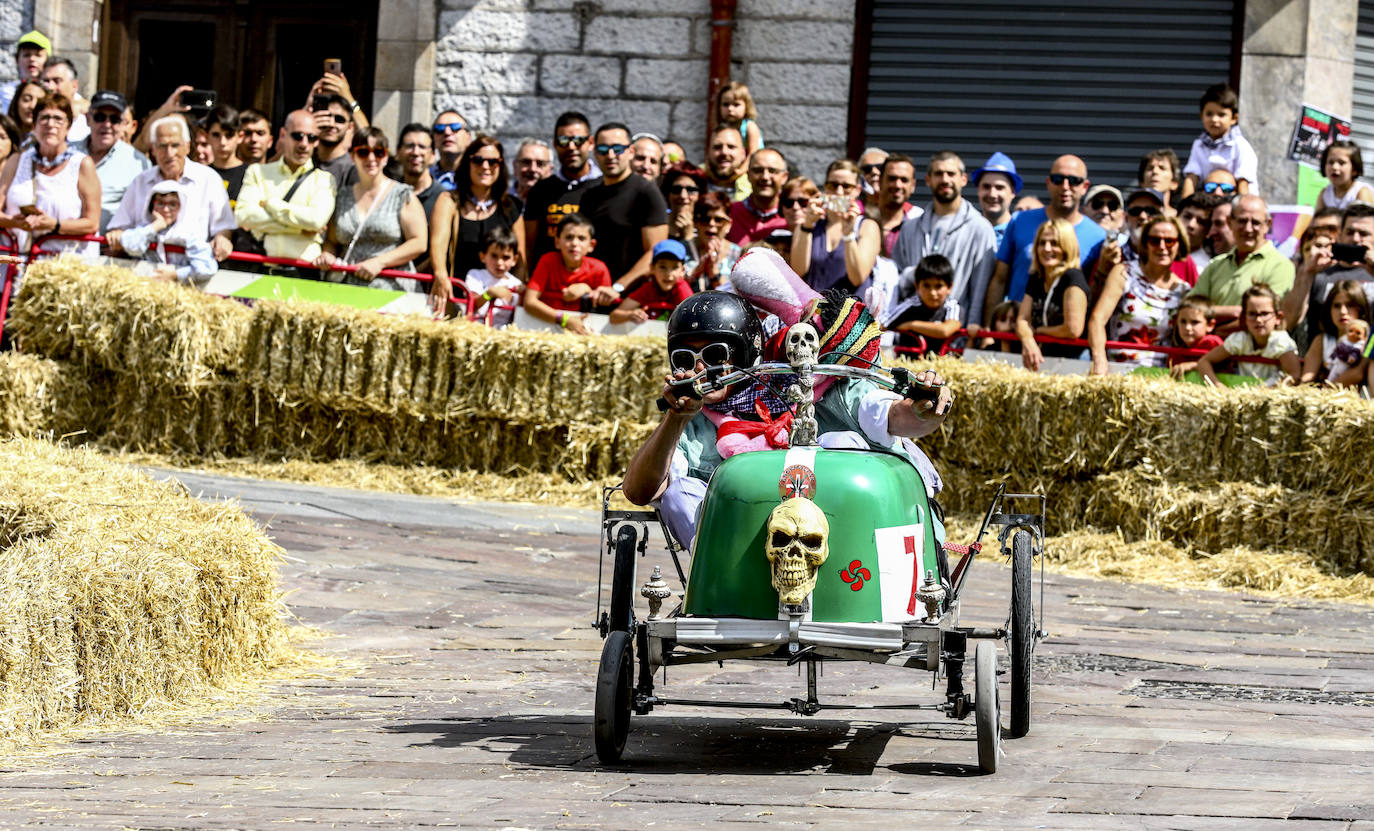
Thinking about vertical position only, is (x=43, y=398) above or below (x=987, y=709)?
above

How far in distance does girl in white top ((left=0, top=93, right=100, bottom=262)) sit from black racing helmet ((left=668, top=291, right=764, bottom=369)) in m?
8.45

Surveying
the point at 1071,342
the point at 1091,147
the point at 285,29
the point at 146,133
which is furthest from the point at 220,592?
the point at 285,29

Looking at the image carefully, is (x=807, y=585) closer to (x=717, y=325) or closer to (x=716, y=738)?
(x=717, y=325)

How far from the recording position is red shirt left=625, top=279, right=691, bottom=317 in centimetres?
1298

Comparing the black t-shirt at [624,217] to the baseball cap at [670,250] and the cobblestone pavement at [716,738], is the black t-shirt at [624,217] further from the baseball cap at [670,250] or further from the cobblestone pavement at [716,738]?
the cobblestone pavement at [716,738]

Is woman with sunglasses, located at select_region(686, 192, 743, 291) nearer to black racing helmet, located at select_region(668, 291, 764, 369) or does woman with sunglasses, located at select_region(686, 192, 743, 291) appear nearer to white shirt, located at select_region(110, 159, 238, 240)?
white shirt, located at select_region(110, 159, 238, 240)

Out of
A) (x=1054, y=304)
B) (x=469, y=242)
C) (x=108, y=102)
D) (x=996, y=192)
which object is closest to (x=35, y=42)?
(x=108, y=102)

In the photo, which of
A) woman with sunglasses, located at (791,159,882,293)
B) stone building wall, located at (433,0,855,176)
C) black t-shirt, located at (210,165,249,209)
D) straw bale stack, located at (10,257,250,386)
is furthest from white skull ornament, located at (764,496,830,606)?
stone building wall, located at (433,0,855,176)

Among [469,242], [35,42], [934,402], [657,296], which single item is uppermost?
[35,42]

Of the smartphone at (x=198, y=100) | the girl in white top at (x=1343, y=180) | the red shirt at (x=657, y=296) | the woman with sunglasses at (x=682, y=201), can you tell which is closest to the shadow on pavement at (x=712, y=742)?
the red shirt at (x=657, y=296)

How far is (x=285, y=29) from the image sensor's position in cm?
2016

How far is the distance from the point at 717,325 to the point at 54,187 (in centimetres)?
884

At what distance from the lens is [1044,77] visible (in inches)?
724

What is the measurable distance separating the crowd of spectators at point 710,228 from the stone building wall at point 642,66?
324cm
